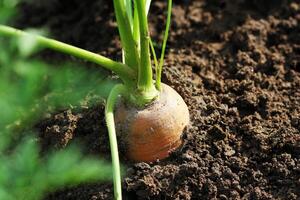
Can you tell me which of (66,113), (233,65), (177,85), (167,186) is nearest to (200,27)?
(233,65)

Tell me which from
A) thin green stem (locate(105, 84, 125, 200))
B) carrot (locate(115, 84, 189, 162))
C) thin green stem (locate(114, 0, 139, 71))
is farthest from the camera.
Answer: carrot (locate(115, 84, 189, 162))

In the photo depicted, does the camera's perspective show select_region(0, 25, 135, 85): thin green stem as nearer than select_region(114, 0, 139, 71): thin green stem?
A: Yes

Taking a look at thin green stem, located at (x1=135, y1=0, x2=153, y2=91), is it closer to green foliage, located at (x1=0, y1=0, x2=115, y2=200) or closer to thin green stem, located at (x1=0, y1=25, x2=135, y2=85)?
thin green stem, located at (x1=0, y1=25, x2=135, y2=85)

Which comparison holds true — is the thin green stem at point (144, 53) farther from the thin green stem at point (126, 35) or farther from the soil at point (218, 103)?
the soil at point (218, 103)

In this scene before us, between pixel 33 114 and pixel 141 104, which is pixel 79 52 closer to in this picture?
pixel 141 104

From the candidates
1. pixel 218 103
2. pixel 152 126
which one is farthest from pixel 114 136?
pixel 218 103

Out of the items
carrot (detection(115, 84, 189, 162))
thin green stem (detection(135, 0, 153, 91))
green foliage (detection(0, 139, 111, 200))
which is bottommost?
green foliage (detection(0, 139, 111, 200))

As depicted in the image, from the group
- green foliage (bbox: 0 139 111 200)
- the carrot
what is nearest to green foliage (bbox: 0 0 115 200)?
green foliage (bbox: 0 139 111 200)

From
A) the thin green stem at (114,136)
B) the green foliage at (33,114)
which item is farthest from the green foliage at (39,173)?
the thin green stem at (114,136)
